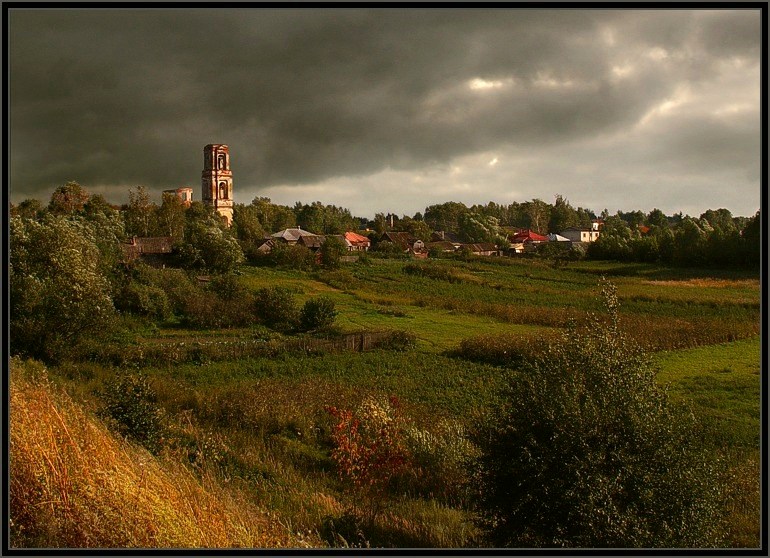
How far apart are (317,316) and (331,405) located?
1479 cm

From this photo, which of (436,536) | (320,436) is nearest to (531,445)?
(436,536)

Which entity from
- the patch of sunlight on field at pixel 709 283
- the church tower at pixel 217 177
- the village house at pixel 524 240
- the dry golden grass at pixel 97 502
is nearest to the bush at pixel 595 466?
the dry golden grass at pixel 97 502

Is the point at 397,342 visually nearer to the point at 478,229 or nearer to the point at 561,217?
the point at 478,229

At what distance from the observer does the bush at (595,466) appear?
8.18m

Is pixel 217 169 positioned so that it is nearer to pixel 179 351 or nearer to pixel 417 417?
pixel 179 351

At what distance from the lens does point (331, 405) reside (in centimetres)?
1916

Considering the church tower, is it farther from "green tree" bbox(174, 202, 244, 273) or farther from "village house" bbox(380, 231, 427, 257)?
"green tree" bbox(174, 202, 244, 273)

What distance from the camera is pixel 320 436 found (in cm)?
1695

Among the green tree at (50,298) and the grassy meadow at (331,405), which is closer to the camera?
the grassy meadow at (331,405)

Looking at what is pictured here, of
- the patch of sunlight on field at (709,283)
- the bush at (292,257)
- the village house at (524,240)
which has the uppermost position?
the village house at (524,240)

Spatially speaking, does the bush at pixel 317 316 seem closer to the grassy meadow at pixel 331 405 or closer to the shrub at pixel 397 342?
the grassy meadow at pixel 331 405

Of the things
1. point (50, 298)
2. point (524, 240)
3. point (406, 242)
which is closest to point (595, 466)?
point (50, 298)

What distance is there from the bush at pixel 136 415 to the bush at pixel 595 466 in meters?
6.99

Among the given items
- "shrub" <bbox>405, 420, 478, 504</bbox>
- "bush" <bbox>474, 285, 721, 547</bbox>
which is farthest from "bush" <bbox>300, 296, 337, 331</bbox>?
"bush" <bbox>474, 285, 721, 547</bbox>
